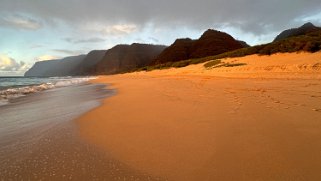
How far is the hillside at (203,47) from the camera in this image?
7056 centimetres

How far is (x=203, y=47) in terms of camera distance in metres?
73.6

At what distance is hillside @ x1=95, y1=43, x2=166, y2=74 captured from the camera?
129750 mm

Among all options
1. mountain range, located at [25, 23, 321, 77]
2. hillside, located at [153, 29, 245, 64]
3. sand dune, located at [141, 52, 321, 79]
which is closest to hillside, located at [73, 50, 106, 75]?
mountain range, located at [25, 23, 321, 77]

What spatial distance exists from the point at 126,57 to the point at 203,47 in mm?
67973

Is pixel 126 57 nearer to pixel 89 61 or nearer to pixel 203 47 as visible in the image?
pixel 89 61

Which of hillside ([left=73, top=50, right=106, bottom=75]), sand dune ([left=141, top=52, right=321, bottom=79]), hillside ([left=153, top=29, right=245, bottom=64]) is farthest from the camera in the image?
hillside ([left=73, top=50, right=106, bottom=75])

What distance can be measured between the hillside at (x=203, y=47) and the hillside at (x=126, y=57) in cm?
4842

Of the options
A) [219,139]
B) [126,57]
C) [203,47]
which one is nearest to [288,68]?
[219,139]

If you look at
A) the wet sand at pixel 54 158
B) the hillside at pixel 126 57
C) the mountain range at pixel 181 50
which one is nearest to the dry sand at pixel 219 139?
the wet sand at pixel 54 158

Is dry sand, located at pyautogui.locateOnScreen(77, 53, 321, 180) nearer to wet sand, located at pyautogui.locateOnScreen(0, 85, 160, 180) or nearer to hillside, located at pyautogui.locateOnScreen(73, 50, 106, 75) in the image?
wet sand, located at pyautogui.locateOnScreen(0, 85, 160, 180)

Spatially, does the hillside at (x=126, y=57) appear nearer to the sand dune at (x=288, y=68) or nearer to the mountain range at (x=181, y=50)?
the mountain range at (x=181, y=50)

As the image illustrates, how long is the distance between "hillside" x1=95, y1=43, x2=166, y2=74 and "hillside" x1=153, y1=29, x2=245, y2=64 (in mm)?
48419

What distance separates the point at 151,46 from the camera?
146 m

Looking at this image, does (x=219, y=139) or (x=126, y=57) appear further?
(x=126, y=57)
